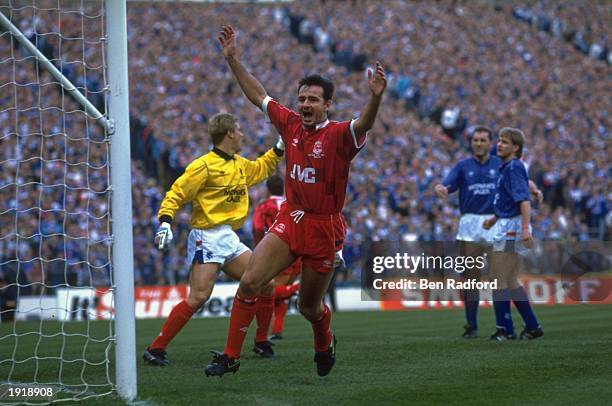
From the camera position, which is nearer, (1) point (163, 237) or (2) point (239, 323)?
(2) point (239, 323)

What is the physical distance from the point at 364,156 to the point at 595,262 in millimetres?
8361

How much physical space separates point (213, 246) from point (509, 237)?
383 cm

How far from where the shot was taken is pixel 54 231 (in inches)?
861

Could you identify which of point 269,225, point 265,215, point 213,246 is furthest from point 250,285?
point 265,215

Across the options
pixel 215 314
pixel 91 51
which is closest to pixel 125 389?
pixel 215 314

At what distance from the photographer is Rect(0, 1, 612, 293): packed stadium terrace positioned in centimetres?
2383

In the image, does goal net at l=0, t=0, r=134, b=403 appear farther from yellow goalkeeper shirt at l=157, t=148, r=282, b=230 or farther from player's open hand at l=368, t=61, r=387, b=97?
player's open hand at l=368, t=61, r=387, b=97

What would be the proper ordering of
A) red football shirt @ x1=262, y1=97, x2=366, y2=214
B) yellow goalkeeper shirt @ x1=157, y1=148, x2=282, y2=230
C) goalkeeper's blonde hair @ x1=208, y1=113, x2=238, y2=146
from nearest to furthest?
red football shirt @ x1=262, y1=97, x2=366, y2=214, yellow goalkeeper shirt @ x1=157, y1=148, x2=282, y2=230, goalkeeper's blonde hair @ x1=208, y1=113, x2=238, y2=146

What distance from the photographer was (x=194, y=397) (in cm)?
725

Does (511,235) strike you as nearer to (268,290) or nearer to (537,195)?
(537,195)

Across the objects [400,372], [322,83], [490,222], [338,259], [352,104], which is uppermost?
[352,104]

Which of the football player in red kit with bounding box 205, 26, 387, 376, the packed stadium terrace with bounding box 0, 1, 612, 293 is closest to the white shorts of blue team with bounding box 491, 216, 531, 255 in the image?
the football player in red kit with bounding box 205, 26, 387, 376

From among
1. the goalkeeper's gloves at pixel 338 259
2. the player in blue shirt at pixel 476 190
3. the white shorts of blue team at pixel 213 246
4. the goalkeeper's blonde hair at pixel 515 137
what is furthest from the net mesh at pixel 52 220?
the goalkeeper's blonde hair at pixel 515 137

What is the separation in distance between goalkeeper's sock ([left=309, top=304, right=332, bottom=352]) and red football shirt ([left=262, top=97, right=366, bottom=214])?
0.99m
